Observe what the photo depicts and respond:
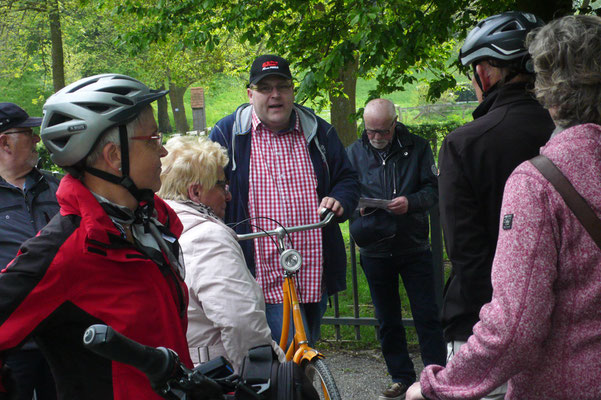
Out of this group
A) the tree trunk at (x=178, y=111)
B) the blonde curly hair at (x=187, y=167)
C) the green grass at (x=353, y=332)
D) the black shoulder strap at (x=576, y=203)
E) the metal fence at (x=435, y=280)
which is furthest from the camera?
the tree trunk at (x=178, y=111)

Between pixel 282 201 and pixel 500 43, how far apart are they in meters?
2.01

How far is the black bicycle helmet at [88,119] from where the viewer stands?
205cm

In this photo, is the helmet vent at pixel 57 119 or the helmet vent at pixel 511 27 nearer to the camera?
the helmet vent at pixel 57 119

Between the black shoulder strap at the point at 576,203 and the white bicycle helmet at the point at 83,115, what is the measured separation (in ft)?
3.97

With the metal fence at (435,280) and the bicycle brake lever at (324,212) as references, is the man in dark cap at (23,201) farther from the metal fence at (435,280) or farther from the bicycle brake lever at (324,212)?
the metal fence at (435,280)

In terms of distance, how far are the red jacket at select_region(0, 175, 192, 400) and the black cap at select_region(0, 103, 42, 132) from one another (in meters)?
2.33

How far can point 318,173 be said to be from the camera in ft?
14.6

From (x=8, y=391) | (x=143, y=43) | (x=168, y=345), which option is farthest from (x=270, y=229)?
(x=143, y=43)

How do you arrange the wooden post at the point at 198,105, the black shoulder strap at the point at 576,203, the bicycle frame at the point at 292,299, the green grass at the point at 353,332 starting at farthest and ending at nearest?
the wooden post at the point at 198,105 → the green grass at the point at 353,332 → the bicycle frame at the point at 292,299 → the black shoulder strap at the point at 576,203

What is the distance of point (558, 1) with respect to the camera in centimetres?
530

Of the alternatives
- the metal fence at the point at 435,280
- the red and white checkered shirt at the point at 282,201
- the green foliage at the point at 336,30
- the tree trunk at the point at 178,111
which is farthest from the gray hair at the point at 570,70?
the tree trunk at the point at 178,111

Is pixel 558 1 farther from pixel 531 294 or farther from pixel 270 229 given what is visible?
pixel 531 294

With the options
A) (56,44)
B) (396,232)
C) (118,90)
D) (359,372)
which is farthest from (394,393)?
(56,44)

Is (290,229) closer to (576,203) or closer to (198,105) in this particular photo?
(576,203)
